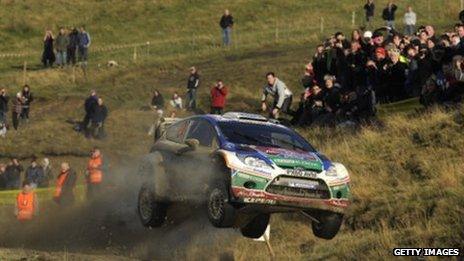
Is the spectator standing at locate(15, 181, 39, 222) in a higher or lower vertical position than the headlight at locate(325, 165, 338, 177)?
lower

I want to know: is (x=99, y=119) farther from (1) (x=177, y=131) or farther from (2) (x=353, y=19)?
(2) (x=353, y=19)

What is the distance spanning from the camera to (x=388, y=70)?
789 inches

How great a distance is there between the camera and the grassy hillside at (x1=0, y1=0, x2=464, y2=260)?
1598 centimetres

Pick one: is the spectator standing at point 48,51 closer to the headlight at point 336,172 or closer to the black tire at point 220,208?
the black tire at point 220,208

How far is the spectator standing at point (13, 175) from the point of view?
2597cm

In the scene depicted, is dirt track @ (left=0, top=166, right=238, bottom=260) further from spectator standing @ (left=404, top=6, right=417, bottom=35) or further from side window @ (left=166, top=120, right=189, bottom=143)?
spectator standing @ (left=404, top=6, right=417, bottom=35)

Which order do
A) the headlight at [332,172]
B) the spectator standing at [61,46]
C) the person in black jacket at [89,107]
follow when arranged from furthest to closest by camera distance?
the spectator standing at [61,46] < the person in black jacket at [89,107] < the headlight at [332,172]

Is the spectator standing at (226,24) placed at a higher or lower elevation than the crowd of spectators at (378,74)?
lower

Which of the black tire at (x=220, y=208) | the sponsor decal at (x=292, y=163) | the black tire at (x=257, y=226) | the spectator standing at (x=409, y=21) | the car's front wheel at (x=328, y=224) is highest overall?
the sponsor decal at (x=292, y=163)

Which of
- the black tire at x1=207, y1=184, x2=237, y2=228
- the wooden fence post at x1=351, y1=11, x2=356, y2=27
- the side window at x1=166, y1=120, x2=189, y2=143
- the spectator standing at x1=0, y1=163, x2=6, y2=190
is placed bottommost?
the spectator standing at x1=0, y1=163, x2=6, y2=190

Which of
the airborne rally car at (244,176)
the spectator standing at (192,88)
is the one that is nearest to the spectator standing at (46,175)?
the spectator standing at (192,88)

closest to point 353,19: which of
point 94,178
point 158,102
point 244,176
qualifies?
point 158,102

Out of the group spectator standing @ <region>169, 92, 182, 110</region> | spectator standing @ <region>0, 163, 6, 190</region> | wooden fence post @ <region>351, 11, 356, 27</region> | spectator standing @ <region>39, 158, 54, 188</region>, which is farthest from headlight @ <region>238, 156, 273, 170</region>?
wooden fence post @ <region>351, 11, 356, 27</region>

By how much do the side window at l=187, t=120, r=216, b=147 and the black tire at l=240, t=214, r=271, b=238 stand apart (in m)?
1.51
